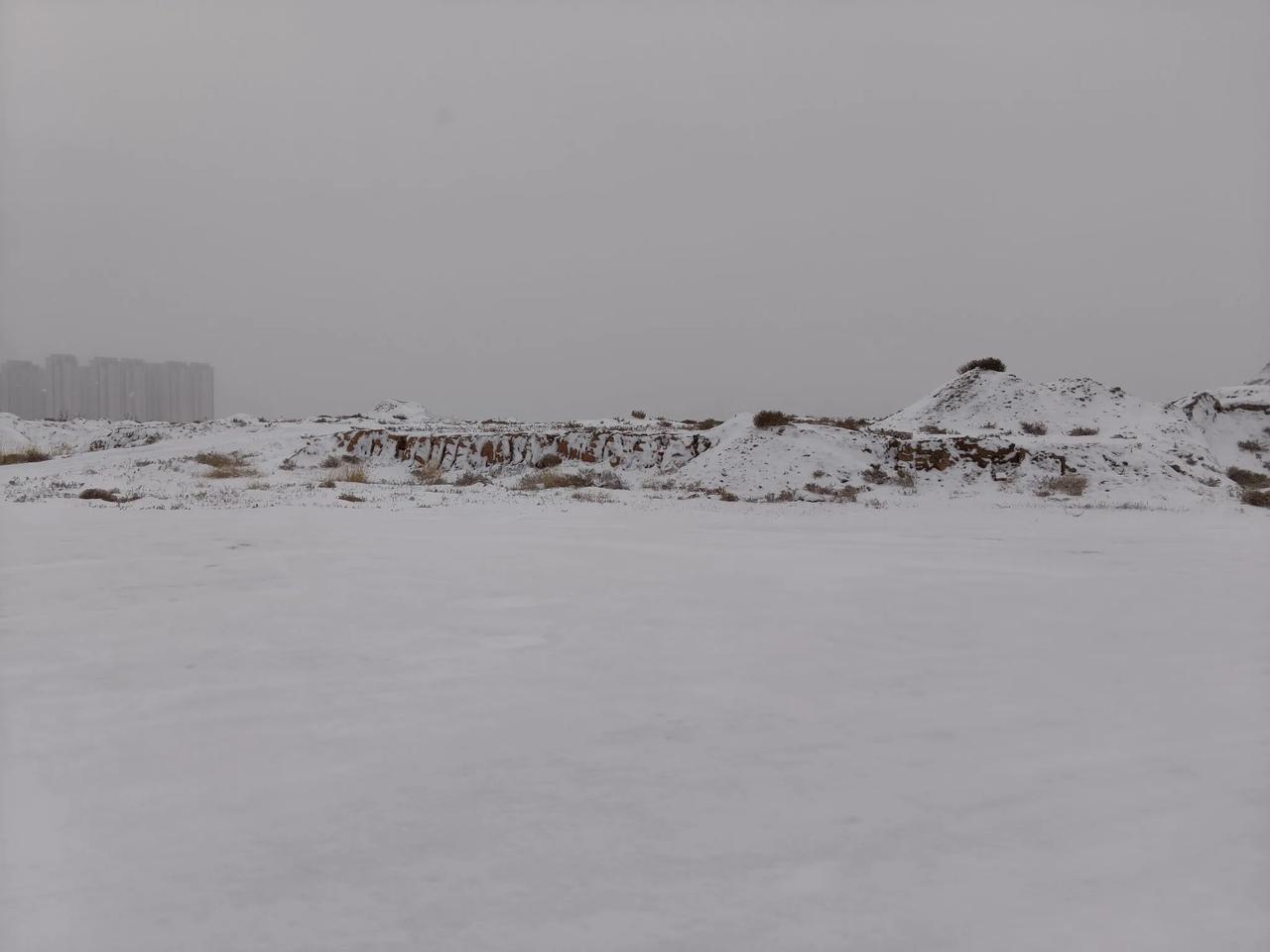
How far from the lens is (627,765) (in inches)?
69.9

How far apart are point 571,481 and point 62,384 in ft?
174

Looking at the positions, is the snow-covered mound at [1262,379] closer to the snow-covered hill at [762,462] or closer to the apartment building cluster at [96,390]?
the snow-covered hill at [762,462]

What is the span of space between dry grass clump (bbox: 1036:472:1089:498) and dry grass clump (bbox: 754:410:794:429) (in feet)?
12.9

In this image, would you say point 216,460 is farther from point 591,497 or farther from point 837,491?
point 837,491

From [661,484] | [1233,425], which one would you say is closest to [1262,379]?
[1233,425]

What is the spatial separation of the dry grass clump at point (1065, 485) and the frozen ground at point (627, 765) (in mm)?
7007

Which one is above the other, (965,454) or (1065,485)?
(965,454)

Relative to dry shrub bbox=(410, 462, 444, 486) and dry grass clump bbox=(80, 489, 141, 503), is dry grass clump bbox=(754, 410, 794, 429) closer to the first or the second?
dry shrub bbox=(410, 462, 444, 486)

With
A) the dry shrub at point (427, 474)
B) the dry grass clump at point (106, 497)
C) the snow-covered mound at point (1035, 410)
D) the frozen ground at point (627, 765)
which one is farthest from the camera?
the snow-covered mound at point (1035, 410)

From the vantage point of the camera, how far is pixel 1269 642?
2.78 m

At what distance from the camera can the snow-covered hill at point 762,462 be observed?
9.88 meters

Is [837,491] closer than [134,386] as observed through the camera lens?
Yes

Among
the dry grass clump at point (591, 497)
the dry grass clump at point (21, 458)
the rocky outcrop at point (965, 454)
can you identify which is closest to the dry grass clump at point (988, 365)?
the rocky outcrop at point (965, 454)

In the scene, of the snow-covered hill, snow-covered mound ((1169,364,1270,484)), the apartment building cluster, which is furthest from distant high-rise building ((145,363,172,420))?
snow-covered mound ((1169,364,1270,484))
